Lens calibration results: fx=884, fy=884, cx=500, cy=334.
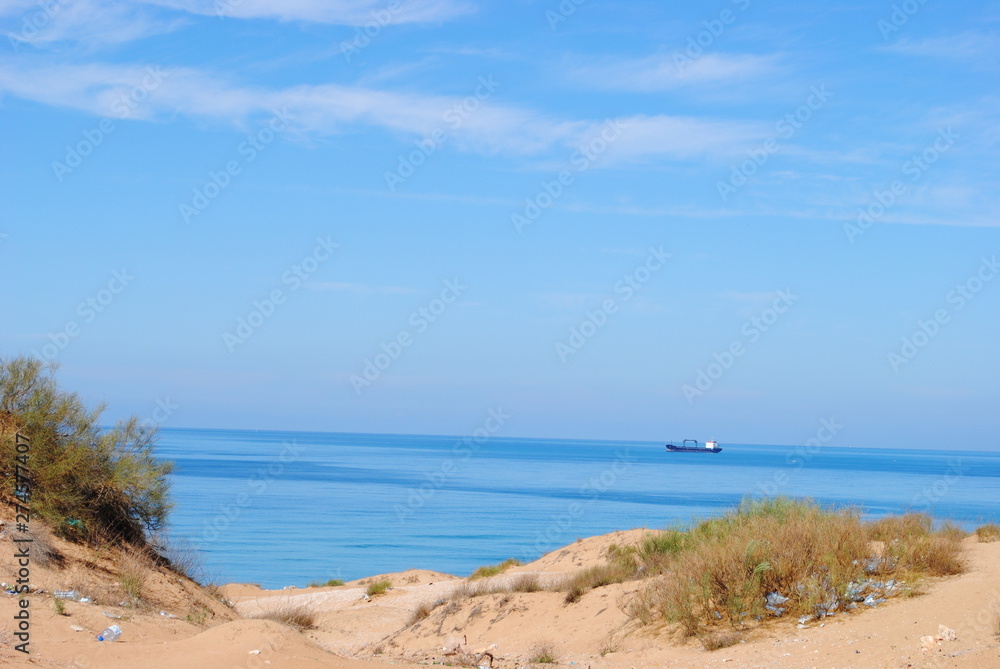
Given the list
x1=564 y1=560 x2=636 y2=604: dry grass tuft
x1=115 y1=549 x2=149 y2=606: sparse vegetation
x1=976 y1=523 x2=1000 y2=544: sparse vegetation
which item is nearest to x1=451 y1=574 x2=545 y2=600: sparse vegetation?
x1=564 y1=560 x2=636 y2=604: dry grass tuft

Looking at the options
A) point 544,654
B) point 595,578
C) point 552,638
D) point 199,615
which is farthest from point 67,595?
point 595,578

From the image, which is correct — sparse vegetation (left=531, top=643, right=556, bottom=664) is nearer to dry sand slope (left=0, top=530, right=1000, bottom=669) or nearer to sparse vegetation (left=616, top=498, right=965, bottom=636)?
dry sand slope (left=0, top=530, right=1000, bottom=669)

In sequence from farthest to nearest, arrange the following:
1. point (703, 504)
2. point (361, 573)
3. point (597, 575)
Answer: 1. point (703, 504)
2. point (361, 573)
3. point (597, 575)

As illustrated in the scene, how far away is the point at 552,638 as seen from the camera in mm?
15375

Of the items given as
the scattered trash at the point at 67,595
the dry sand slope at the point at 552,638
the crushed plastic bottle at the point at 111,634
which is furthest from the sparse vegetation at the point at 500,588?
the crushed plastic bottle at the point at 111,634

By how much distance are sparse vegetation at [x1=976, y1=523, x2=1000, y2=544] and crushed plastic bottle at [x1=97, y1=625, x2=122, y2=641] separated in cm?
1497

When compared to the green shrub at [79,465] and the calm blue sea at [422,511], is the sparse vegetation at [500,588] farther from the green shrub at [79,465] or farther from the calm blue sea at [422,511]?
the green shrub at [79,465]

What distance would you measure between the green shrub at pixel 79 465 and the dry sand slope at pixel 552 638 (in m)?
1.44

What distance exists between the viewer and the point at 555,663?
1229 cm

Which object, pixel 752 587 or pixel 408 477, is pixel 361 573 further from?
pixel 408 477

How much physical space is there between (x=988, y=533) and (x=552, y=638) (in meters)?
8.99

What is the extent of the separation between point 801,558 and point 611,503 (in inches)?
2410

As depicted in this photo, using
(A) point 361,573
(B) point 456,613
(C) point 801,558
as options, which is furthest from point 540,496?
(C) point 801,558

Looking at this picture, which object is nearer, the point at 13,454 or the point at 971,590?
the point at 971,590
